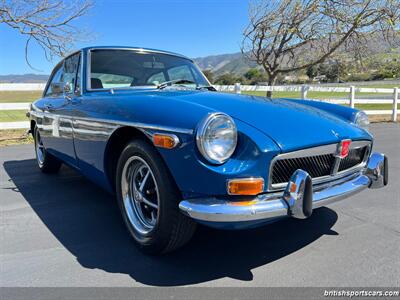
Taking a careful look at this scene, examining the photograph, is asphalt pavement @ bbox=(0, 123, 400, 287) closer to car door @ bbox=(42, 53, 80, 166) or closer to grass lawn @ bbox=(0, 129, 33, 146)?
car door @ bbox=(42, 53, 80, 166)

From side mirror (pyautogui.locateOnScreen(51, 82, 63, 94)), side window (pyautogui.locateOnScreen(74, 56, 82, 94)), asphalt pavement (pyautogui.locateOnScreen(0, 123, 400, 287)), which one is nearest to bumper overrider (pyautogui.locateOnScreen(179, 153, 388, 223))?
asphalt pavement (pyautogui.locateOnScreen(0, 123, 400, 287))

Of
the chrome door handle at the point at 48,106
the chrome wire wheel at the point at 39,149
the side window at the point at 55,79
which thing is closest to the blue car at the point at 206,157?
the chrome door handle at the point at 48,106

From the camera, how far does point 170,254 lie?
8.53 feet

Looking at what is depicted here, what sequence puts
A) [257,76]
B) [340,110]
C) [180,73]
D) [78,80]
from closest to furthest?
[340,110] < [78,80] < [180,73] < [257,76]

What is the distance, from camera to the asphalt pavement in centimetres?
229

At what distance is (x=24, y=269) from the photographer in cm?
245

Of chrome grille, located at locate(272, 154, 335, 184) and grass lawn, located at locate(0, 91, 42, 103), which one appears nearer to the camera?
chrome grille, located at locate(272, 154, 335, 184)

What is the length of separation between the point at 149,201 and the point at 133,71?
1.63 m

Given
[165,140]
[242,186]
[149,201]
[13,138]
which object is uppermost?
[165,140]

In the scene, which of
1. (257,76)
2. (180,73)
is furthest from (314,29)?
(257,76)

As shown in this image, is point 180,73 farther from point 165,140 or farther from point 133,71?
point 165,140

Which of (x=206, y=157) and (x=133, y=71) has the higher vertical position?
(x=133, y=71)

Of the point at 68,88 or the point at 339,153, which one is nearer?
the point at 339,153

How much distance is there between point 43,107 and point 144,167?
2.60 meters
